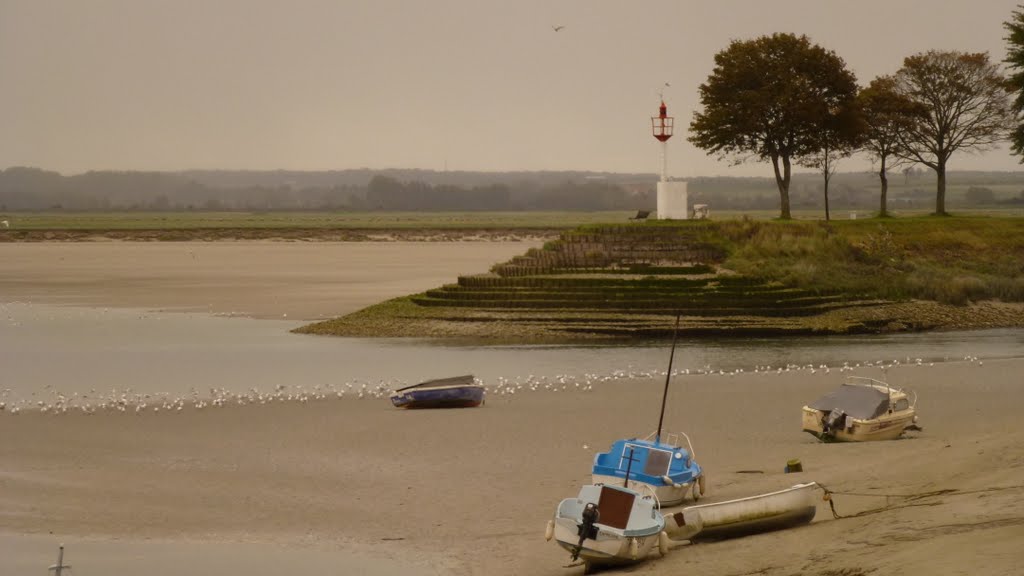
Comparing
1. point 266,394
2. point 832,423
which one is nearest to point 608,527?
point 832,423

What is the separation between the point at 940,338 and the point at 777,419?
22.0 m

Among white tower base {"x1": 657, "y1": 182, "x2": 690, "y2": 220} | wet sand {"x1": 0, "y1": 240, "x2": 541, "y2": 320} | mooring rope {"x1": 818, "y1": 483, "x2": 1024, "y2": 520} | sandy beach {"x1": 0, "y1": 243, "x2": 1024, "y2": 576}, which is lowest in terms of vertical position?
wet sand {"x1": 0, "y1": 240, "x2": 541, "y2": 320}

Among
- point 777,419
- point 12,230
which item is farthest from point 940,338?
point 12,230

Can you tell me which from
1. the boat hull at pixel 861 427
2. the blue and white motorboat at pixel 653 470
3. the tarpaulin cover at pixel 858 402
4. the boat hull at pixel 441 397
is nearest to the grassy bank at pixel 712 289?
the boat hull at pixel 441 397

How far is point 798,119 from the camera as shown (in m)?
67.9

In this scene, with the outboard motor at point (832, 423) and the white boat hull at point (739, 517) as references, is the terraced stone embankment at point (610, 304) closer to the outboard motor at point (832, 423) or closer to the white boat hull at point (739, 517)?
the outboard motor at point (832, 423)

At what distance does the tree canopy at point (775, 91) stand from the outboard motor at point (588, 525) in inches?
2077

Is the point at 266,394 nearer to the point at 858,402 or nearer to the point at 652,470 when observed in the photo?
the point at 858,402

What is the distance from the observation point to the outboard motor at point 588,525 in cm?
1634

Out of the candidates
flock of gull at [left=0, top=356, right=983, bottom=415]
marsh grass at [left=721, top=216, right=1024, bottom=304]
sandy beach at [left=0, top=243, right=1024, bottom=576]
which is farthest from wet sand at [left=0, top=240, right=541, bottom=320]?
sandy beach at [left=0, top=243, right=1024, bottom=576]

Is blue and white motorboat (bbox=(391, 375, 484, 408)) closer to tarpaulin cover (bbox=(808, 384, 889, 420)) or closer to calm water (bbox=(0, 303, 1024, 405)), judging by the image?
calm water (bbox=(0, 303, 1024, 405))

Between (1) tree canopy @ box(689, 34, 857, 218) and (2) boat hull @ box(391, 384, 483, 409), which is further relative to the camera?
(1) tree canopy @ box(689, 34, 857, 218)

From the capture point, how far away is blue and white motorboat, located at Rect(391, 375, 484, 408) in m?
30.7

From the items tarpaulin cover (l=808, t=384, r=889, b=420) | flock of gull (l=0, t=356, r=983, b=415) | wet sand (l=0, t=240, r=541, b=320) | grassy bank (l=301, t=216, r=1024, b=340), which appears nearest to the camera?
tarpaulin cover (l=808, t=384, r=889, b=420)
